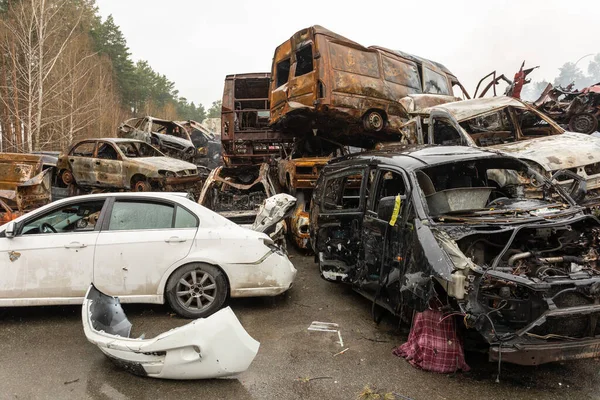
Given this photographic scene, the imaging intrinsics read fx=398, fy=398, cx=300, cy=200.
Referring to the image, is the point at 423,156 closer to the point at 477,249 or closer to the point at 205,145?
the point at 477,249

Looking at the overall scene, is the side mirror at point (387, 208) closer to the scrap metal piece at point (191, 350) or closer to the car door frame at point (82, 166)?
the scrap metal piece at point (191, 350)

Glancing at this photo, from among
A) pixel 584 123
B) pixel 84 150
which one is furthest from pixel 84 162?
pixel 584 123

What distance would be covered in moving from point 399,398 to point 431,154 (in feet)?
7.81

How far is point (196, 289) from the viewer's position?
14.2ft

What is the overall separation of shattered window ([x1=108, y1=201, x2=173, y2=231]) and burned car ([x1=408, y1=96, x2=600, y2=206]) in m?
4.53

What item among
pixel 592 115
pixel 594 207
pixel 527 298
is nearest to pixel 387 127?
pixel 594 207

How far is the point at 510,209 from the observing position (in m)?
3.61

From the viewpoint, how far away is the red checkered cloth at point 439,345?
311 cm

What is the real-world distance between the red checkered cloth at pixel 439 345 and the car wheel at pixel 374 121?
5.21m

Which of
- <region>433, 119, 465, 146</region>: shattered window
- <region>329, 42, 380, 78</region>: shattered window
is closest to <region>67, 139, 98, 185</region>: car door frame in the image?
<region>329, 42, 380, 78</region>: shattered window

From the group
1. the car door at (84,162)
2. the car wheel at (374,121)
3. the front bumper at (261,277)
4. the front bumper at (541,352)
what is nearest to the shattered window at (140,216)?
the front bumper at (261,277)

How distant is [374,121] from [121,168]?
6.12m

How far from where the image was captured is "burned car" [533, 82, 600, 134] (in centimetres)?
1045

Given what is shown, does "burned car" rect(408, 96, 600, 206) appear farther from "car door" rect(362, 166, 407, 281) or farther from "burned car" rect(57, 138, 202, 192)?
"burned car" rect(57, 138, 202, 192)
